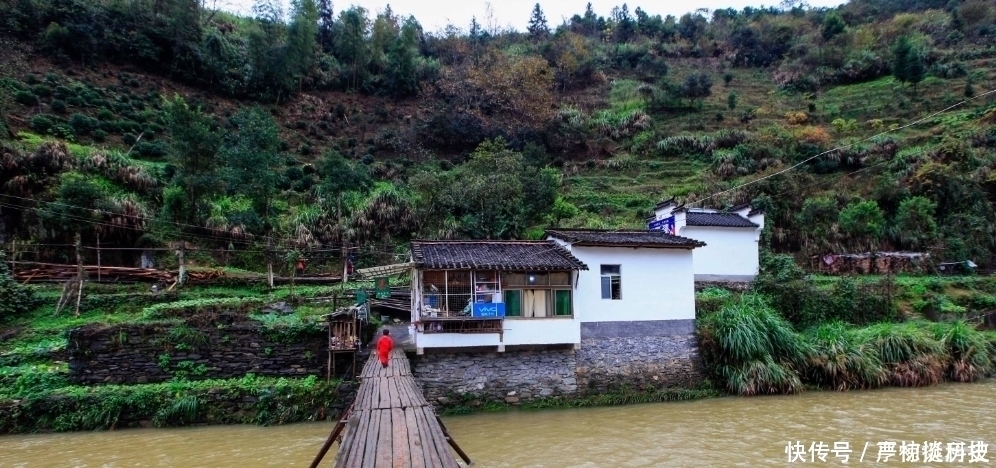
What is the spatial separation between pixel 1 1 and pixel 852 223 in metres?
55.3

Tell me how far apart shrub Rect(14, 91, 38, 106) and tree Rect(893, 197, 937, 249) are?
47.9m

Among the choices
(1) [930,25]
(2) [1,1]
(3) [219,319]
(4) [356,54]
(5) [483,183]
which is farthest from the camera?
(1) [930,25]

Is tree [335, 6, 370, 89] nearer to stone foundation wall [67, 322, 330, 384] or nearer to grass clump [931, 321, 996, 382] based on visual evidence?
stone foundation wall [67, 322, 330, 384]

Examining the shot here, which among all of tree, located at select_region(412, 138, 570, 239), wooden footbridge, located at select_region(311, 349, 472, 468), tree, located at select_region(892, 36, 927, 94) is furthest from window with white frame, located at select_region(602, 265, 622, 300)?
tree, located at select_region(892, 36, 927, 94)

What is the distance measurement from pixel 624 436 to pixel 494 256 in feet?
18.2

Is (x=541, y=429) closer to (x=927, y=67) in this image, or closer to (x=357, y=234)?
(x=357, y=234)

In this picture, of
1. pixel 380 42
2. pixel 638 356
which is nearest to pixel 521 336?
pixel 638 356

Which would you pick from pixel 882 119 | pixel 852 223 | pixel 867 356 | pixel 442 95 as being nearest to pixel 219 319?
A: pixel 867 356

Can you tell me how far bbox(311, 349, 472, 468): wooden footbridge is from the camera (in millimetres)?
5602

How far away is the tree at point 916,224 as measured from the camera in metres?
24.4

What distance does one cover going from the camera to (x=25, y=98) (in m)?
30.8

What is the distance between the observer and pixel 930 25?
53.9 meters

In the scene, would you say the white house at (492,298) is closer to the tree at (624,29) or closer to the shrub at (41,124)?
the shrub at (41,124)

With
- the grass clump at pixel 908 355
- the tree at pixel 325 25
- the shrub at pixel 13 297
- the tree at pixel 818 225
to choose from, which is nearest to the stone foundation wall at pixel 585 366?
the grass clump at pixel 908 355
